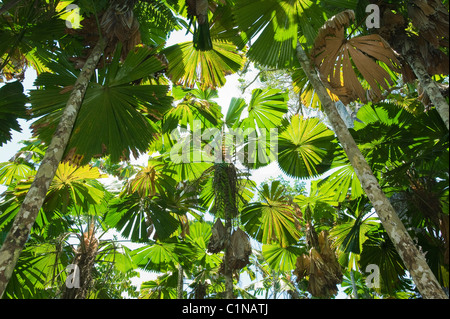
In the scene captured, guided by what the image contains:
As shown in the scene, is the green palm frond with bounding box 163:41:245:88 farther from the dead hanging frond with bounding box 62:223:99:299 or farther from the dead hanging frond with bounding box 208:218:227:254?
the dead hanging frond with bounding box 62:223:99:299

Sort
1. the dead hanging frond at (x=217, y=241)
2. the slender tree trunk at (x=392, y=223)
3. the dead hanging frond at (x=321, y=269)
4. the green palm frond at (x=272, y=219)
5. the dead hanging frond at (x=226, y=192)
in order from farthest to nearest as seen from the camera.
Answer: the dead hanging frond at (x=321, y=269), the green palm frond at (x=272, y=219), the dead hanging frond at (x=226, y=192), the dead hanging frond at (x=217, y=241), the slender tree trunk at (x=392, y=223)

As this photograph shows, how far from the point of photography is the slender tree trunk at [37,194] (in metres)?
1.89

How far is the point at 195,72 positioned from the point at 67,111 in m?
2.47

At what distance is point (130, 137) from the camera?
11.9 ft

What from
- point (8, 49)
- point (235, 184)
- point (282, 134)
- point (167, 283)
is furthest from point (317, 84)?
point (167, 283)

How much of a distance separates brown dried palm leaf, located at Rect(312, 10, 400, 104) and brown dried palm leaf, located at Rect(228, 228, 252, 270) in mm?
2077

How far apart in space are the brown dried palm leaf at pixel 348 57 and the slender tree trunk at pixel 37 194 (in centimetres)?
244

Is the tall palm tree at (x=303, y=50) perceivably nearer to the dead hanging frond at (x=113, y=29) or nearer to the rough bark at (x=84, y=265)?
the dead hanging frond at (x=113, y=29)

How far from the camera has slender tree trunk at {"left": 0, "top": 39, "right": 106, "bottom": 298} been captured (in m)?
1.89

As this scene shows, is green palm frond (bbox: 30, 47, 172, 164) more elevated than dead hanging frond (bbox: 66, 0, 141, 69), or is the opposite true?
dead hanging frond (bbox: 66, 0, 141, 69)

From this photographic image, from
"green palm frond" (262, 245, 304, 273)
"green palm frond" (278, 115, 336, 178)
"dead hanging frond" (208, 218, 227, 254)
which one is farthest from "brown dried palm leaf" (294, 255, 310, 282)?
"dead hanging frond" (208, 218, 227, 254)

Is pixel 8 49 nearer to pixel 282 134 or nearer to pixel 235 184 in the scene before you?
pixel 235 184

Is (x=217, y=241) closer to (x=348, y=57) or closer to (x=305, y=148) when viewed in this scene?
(x=305, y=148)

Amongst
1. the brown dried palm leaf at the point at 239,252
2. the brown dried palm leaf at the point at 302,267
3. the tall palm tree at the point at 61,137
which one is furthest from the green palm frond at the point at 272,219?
the tall palm tree at the point at 61,137
